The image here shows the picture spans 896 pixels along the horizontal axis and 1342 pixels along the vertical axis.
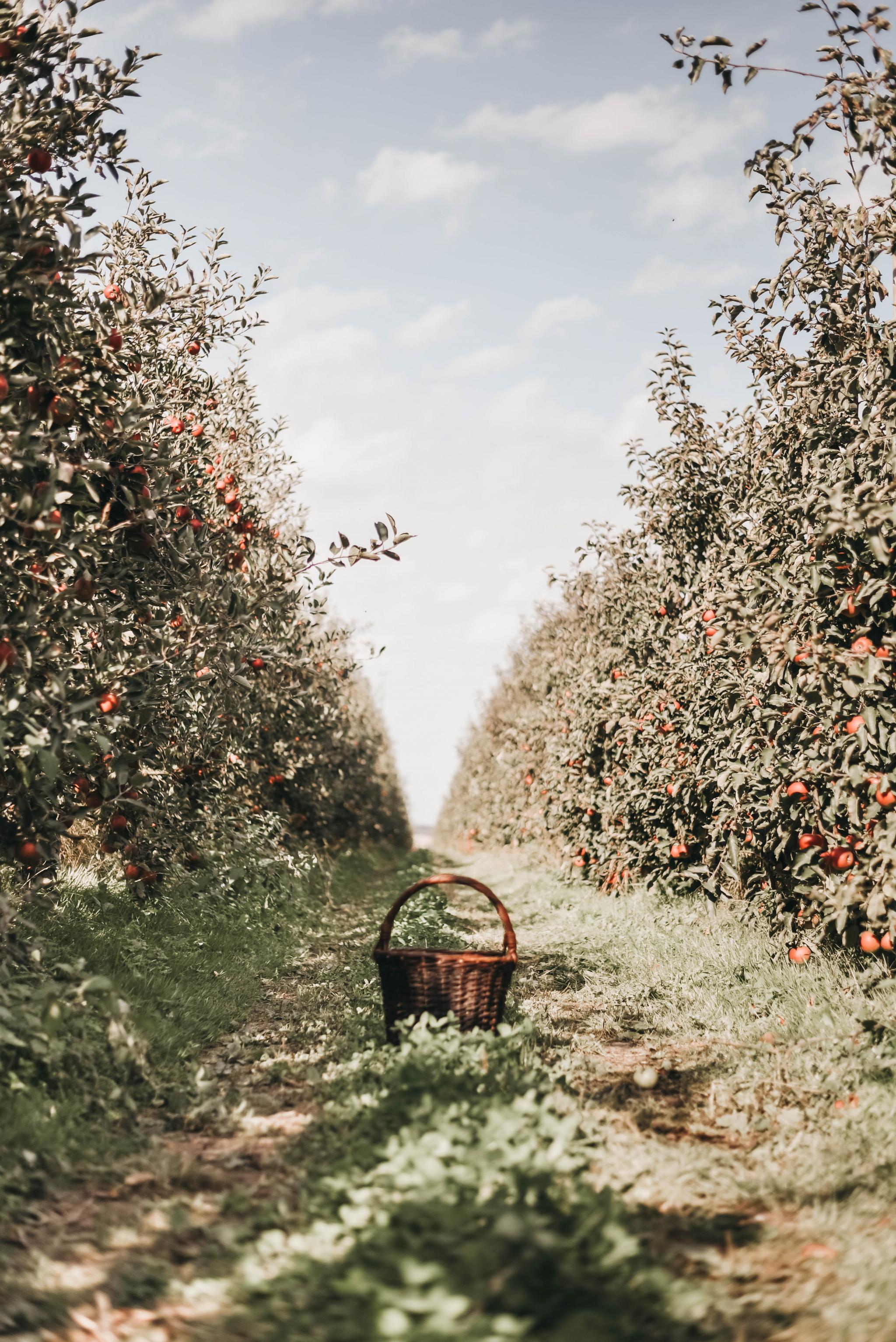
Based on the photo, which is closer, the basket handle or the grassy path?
the grassy path

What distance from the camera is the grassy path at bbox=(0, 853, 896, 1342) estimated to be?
217 centimetres

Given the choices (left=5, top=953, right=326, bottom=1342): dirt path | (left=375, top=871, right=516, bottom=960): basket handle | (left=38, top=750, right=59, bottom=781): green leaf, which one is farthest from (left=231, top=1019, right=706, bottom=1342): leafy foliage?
(left=38, top=750, right=59, bottom=781): green leaf

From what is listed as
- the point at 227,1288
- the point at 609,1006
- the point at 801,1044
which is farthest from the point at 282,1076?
the point at 801,1044

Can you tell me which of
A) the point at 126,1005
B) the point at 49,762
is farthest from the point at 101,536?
the point at 126,1005

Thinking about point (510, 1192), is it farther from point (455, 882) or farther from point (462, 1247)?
point (455, 882)

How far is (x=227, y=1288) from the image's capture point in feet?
7.71

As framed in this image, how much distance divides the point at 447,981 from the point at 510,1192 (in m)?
1.45

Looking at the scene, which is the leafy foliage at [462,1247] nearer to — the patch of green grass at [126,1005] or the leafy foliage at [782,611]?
the patch of green grass at [126,1005]

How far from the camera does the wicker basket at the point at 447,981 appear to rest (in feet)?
12.8

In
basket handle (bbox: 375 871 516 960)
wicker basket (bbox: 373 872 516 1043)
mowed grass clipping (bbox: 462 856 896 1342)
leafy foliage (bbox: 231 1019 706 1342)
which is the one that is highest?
basket handle (bbox: 375 871 516 960)

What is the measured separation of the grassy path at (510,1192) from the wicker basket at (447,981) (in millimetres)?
148

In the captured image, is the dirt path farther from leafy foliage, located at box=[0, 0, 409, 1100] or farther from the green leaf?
the green leaf

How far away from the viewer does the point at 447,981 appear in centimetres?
390

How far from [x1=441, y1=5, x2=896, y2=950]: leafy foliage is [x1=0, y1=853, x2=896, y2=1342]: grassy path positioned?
1.03m
